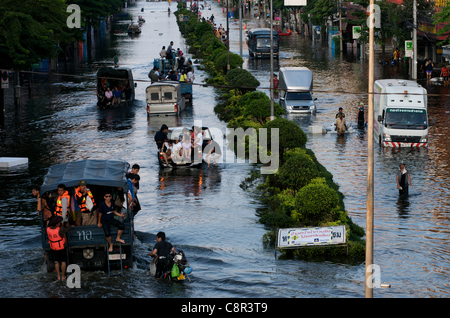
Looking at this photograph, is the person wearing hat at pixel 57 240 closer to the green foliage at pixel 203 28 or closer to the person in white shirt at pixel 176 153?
the person in white shirt at pixel 176 153

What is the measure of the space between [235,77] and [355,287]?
96.6 ft

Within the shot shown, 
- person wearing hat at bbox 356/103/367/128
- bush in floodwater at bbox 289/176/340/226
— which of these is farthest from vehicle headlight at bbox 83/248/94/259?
person wearing hat at bbox 356/103/367/128

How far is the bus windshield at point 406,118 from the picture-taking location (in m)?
30.2

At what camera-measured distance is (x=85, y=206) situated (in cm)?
1567

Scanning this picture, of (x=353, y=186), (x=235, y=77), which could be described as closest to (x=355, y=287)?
(x=353, y=186)

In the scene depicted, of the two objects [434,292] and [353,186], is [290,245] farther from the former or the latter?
[353,186]

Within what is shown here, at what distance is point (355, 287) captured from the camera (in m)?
14.7

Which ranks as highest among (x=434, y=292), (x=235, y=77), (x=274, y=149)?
(x=235, y=77)

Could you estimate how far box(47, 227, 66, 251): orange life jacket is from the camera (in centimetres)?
1449

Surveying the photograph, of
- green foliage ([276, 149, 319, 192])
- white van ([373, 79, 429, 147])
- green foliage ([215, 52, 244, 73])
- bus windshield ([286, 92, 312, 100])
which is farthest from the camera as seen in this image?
green foliage ([215, 52, 244, 73])

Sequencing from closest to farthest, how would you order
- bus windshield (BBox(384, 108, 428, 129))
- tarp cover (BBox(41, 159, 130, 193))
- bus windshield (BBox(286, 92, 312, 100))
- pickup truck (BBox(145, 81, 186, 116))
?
tarp cover (BBox(41, 159, 130, 193)), bus windshield (BBox(384, 108, 428, 129)), pickup truck (BBox(145, 81, 186, 116)), bus windshield (BBox(286, 92, 312, 100))

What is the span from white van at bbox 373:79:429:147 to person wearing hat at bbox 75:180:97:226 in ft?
59.8

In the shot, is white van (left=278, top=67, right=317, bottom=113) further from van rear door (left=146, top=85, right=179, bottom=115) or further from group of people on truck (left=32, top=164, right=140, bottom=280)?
group of people on truck (left=32, top=164, right=140, bottom=280)
